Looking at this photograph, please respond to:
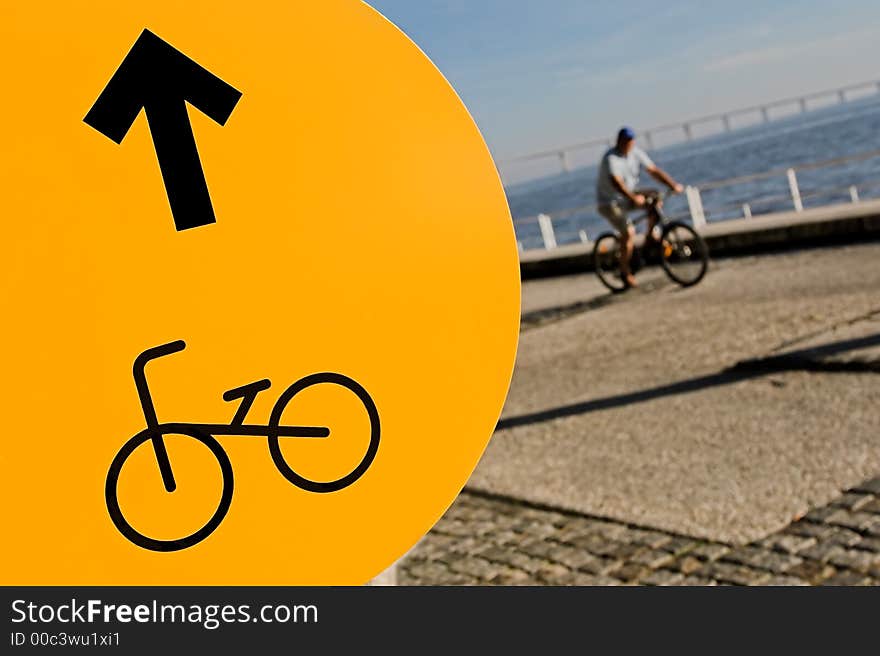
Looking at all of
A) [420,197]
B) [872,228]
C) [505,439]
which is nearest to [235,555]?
[420,197]

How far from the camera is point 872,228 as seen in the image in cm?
1238

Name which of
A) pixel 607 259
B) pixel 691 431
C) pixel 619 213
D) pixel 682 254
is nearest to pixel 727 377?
pixel 691 431

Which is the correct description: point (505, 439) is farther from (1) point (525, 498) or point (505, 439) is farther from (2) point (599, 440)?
(1) point (525, 498)

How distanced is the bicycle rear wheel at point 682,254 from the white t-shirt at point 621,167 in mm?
675

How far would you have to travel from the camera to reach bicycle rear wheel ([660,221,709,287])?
11734 millimetres

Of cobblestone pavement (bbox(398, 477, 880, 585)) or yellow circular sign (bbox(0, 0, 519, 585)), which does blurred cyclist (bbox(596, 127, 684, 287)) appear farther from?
yellow circular sign (bbox(0, 0, 519, 585))

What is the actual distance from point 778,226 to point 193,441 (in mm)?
13355

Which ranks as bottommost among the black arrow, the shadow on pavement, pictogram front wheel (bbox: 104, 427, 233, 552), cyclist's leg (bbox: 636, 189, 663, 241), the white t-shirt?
the shadow on pavement

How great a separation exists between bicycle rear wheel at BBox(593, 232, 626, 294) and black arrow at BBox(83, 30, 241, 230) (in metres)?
11.8

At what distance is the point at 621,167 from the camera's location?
38.0ft

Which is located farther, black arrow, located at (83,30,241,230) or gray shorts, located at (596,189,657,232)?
gray shorts, located at (596,189,657,232)

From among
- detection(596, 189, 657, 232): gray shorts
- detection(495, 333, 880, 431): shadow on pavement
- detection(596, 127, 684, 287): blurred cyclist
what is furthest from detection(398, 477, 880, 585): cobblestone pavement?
detection(596, 189, 657, 232): gray shorts

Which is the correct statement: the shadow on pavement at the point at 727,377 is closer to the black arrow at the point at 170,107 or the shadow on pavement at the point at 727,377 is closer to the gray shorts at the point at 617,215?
the gray shorts at the point at 617,215

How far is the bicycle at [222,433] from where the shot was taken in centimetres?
93
